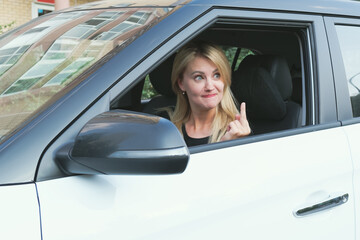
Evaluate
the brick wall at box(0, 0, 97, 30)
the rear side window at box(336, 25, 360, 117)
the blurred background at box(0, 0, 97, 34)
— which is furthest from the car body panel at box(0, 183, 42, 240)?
the brick wall at box(0, 0, 97, 30)

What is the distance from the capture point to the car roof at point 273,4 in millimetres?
1686

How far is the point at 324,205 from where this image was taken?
1.74 meters

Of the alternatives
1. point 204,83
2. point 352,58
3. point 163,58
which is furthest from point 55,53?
point 352,58

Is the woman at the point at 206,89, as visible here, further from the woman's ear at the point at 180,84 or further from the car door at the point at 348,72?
the car door at the point at 348,72

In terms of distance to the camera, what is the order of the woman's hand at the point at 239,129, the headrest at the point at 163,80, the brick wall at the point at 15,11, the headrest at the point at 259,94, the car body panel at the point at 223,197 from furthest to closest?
1. the brick wall at the point at 15,11
2. the headrest at the point at 163,80
3. the headrest at the point at 259,94
4. the woman's hand at the point at 239,129
5. the car body panel at the point at 223,197

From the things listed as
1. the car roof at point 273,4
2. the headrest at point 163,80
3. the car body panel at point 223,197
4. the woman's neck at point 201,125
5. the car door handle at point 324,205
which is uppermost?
the car roof at point 273,4

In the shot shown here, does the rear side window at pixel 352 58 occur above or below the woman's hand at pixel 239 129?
above

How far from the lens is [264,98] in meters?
2.36

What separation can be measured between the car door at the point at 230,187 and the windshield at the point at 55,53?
16cm

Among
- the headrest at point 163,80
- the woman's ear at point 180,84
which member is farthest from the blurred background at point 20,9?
the woman's ear at point 180,84

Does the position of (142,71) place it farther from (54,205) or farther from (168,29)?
(54,205)

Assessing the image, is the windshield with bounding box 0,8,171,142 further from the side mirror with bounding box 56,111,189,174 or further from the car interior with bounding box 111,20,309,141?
the car interior with bounding box 111,20,309,141

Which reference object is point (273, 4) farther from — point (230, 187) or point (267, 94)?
point (230, 187)

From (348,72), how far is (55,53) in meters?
1.20
